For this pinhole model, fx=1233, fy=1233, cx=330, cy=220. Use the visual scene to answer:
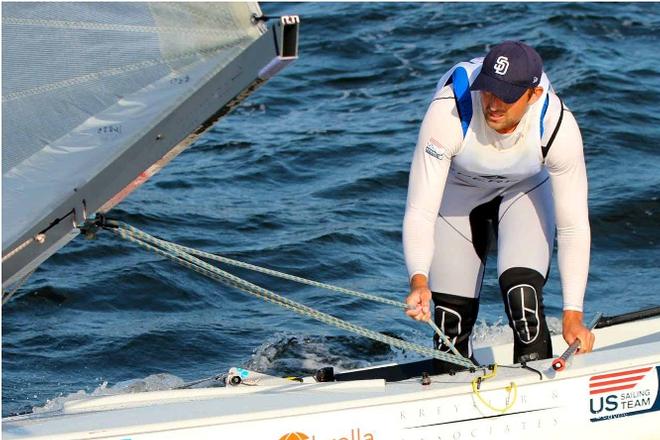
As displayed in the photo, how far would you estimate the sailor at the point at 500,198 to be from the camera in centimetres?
391

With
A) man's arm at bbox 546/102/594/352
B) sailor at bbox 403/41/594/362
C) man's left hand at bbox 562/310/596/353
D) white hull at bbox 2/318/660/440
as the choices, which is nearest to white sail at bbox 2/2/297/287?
white hull at bbox 2/318/660/440

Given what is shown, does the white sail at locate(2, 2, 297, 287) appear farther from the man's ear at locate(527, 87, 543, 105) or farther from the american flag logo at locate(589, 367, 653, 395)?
the american flag logo at locate(589, 367, 653, 395)

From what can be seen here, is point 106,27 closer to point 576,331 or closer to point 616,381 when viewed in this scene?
point 576,331

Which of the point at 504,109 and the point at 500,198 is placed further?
the point at 500,198

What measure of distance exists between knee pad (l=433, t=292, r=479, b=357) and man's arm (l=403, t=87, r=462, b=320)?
44 centimetres

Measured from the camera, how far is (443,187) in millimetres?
4055

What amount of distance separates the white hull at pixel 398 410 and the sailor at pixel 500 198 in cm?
18

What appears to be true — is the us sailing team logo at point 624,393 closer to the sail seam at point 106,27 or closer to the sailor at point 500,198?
the sailor at point 500,198

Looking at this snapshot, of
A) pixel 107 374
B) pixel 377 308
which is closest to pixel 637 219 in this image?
pixel 377 308

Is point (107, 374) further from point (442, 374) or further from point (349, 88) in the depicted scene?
point (349, 88)

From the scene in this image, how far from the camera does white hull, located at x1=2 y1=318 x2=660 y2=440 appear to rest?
12.3 feet

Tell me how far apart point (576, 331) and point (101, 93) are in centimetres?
176

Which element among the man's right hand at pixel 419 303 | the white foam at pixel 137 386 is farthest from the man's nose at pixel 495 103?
the white foam at pixel 137 386

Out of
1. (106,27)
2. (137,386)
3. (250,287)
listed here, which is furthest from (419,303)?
(137,386)
